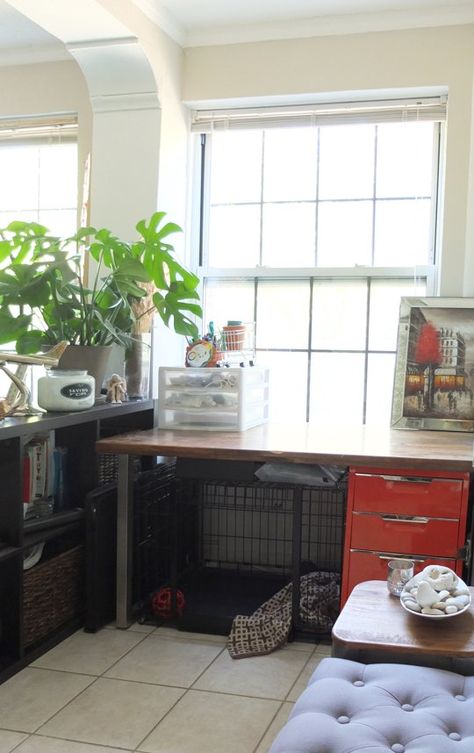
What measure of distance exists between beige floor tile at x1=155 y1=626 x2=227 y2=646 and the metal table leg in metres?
0.15

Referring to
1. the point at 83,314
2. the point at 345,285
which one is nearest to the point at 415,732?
the point at 83,314

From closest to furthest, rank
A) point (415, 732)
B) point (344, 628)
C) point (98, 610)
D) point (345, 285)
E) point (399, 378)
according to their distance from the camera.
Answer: point (415, 732) → point (344, 628) → point (98, 610) → point (399, 378) → point (345, 285)

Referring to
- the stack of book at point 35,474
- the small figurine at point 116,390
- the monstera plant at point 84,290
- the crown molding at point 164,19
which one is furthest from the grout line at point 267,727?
the crown molding at point 164,19

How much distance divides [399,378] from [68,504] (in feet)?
5.24

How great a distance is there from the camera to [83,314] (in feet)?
10.5

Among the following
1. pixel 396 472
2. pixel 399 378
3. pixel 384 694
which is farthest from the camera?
pixel 399 378

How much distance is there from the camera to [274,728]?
2354 mm

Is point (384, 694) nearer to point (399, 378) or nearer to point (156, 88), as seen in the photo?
point (399, 378)

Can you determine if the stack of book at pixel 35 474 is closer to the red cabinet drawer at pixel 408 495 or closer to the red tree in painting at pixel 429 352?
the red cabinet drawer at pixel 408 495

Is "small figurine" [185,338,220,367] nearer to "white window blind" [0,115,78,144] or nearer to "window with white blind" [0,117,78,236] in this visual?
"window with white blind" [0,117,78,236]

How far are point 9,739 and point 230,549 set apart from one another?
1804 mm

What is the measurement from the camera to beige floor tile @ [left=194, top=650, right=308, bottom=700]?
2.61 meters

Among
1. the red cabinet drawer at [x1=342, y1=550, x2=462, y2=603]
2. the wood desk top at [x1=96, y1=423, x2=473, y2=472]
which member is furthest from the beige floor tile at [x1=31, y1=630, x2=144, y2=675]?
the red cabinet drawer at [x1=342, y1=550, x2=462, y2=603]

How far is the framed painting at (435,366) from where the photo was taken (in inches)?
138
